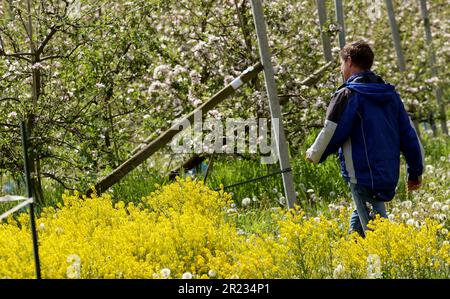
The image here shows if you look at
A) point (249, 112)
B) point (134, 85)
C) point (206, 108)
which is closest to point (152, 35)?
point (134, 85)

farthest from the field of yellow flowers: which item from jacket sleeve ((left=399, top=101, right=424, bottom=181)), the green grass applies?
the green grass

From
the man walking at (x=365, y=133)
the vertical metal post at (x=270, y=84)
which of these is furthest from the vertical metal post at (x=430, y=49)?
the man walking at (x=365, y=133)

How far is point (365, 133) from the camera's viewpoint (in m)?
4.76

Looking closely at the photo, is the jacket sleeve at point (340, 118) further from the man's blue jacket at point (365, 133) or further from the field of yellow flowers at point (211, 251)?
the field of yellow flowers at point (211, 251)

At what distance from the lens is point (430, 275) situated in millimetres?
4422

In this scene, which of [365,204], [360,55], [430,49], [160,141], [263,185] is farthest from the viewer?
[430,49]

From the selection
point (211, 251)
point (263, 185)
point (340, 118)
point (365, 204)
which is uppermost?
point (340, 118)

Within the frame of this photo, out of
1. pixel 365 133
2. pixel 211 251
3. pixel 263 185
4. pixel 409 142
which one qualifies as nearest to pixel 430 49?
pixel 263 185

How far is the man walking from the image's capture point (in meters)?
4.74

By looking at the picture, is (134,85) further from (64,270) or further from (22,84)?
(64,270)

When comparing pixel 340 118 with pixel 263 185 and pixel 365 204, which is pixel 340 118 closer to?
pixel 365 204

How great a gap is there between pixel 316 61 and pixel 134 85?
6.22 ft

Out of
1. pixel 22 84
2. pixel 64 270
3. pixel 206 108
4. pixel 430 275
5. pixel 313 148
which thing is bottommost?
pixel 430 275

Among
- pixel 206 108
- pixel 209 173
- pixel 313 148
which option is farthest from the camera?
pixel 209 173
